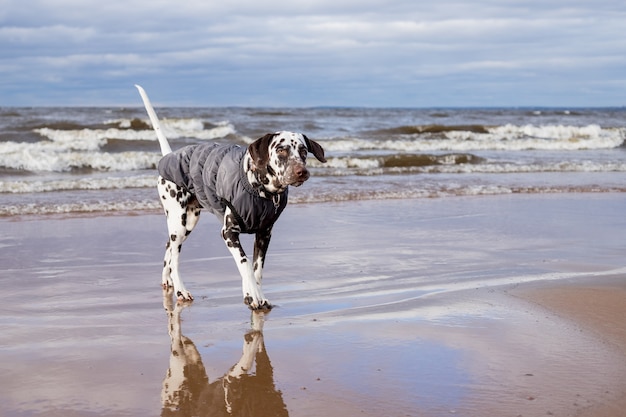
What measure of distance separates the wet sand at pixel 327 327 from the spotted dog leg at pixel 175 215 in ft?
0.83

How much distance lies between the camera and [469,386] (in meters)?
3.69

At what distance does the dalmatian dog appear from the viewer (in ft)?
16.3

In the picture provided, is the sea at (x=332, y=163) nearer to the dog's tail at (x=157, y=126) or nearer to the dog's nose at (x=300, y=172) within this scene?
the dog's tail at (x=157, y=126)

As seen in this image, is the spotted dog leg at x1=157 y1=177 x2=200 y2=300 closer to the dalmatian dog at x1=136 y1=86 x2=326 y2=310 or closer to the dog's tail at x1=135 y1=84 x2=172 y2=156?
the dalmatian dog at x1=136 y1=86 x2=326 y2=310

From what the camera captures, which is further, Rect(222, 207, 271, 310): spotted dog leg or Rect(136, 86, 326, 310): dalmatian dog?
Rect(222, 207, 271, 310): spotted dog leg

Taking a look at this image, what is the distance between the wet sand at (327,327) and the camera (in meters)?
3.60

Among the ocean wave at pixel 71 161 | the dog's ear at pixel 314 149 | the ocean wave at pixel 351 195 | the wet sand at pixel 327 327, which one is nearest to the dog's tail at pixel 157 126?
the wet sand at pixel 327 327

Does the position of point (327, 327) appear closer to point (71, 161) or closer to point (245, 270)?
point (245, 270)

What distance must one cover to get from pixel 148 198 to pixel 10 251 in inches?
160

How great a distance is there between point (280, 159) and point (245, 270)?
843 millimetres

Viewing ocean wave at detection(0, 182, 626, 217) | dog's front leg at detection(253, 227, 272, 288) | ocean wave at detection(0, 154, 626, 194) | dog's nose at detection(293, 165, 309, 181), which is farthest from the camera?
ocean wave at detection(0, 154, 626, 194)

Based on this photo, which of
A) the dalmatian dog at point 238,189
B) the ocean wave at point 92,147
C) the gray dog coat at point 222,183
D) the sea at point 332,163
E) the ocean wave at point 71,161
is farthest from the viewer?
the ocean wave at point 92,147

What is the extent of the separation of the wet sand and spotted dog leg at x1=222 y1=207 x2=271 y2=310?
0.34 ft

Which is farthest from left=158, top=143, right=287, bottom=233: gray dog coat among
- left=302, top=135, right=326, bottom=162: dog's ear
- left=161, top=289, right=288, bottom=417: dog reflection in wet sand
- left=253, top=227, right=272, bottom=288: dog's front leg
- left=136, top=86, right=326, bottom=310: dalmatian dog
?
left=161, top=289, right=288, bottom=417: dog reflection in wet sand
